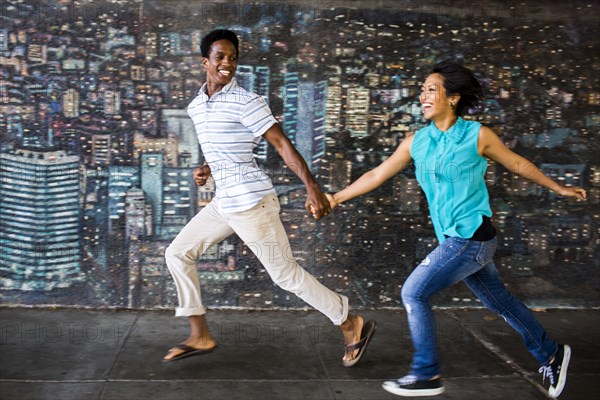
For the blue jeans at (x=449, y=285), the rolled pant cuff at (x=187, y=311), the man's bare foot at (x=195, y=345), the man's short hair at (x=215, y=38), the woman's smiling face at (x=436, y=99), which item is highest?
the man's short hair at (x=215, y=38)

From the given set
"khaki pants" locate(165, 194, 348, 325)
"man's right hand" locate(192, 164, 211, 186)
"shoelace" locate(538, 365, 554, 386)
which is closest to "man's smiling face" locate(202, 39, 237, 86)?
"man's right hand" locate(192, 164, 211, 186)

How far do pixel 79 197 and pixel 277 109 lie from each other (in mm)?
1561

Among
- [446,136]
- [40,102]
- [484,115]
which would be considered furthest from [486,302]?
[40,102]

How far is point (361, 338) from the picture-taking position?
12.7 feet

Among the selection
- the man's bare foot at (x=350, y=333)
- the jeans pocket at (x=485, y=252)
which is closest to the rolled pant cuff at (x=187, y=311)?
the man's bare foot at (x=350, y=333)

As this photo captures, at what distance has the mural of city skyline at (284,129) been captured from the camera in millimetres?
4621

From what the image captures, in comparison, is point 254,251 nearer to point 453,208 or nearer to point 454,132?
point 453,208

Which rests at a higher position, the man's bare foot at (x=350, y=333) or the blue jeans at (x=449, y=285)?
the blue jeans at (x=449, y=285)

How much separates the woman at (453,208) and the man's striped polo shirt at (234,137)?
1.81 feet

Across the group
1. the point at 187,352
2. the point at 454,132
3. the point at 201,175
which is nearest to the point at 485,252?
the point at 454,132

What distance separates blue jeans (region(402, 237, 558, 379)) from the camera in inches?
129

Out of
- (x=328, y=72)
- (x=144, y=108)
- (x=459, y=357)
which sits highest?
(x=328, y=72)

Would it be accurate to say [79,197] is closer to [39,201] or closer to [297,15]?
[39,201]

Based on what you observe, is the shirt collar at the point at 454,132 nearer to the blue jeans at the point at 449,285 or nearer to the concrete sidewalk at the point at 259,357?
the blue jeans at the point at 449,285
